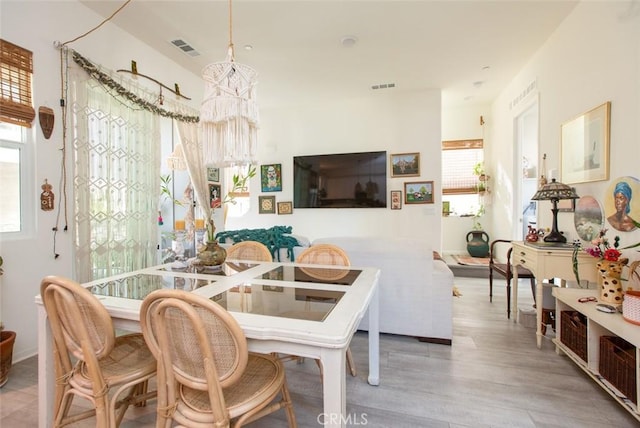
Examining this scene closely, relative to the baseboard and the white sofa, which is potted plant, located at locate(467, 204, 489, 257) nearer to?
the white sofa

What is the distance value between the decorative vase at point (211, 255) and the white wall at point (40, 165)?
1425 millimetres

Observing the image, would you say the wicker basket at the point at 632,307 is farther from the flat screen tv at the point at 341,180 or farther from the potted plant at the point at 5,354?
the potted plant at the point at 5,354

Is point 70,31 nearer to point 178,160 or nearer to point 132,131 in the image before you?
point 132,131

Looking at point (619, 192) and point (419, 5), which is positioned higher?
point (419, 5)

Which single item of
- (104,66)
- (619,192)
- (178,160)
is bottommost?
(619,192)

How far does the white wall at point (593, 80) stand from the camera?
2.12m

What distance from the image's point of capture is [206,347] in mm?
1025

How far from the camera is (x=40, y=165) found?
238 cm

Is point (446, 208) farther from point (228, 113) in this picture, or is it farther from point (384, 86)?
point (228, 113)

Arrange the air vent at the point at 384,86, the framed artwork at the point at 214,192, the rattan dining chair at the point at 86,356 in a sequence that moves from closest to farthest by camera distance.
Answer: the rattan dining chair at the point at 86,356 < the framed artwork at the point at 214,192 < the air vent at the point at 384,86

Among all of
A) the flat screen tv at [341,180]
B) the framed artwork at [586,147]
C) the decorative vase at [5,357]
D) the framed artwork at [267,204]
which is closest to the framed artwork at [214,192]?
the framed artwork at [267,204]

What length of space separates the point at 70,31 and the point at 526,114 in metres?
5.34

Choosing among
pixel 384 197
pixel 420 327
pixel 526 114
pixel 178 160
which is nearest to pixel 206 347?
pixel 420 327

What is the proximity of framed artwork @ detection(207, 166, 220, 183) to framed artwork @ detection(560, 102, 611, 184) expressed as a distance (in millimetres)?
4258
